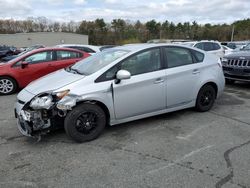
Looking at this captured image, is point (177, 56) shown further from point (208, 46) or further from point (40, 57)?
point (208, 46)

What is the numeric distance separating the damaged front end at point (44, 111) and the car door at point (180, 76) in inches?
74.2

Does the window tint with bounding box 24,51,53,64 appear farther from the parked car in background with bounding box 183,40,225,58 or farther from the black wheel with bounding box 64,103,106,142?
the parked car in background with bounding box 183,40,225,58

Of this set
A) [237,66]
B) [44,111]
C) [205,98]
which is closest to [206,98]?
[205,98]

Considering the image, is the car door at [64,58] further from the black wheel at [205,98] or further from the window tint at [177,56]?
the black wheel at [205,98]

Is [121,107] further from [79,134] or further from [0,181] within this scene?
[0,181]

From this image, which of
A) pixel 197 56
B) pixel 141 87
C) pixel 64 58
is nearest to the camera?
pixel 141 87

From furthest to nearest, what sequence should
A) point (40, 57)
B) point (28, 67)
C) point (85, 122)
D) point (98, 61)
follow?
1. point (40, 57)
2. point (28, 67)
3. point (98, 61)
4. point (85, 122)

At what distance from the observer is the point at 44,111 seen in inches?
147

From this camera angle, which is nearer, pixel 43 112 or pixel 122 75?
pixel 43 112

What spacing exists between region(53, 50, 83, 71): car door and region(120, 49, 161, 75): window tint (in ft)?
14.5

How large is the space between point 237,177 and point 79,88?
8.04 feet

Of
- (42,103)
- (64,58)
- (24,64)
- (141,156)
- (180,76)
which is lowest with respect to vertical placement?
(141,156)

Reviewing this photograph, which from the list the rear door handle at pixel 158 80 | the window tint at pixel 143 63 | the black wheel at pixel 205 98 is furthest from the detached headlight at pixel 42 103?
the black wheel at pixel 205 98

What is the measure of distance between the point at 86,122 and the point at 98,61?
128 cm
